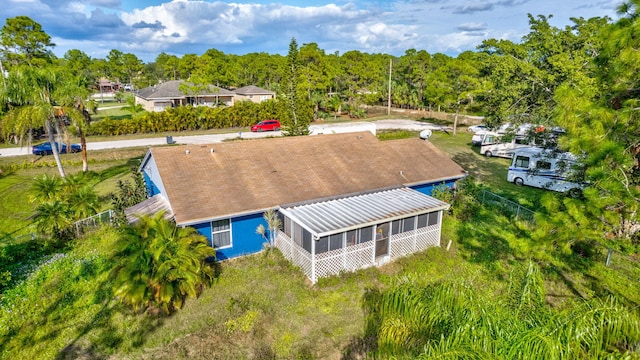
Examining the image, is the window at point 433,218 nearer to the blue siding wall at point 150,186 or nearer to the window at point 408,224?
the window at point 408,224

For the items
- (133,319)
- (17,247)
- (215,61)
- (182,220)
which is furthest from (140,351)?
(215,61)

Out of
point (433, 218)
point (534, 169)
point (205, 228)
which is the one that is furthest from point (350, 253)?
point (534, 169)

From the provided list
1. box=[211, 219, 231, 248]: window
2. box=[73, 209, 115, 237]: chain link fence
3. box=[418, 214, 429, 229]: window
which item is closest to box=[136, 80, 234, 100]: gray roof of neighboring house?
box=[73, 209, 115, 237]: chain link fence

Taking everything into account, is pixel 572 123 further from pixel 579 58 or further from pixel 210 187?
pixel 579 58

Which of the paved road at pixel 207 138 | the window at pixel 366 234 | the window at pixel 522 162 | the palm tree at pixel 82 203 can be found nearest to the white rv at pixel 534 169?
A: the window at pixel 522 162

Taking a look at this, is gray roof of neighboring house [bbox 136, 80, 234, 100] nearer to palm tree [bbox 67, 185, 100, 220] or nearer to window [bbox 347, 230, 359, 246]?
palm tree [bbox 67, 185, 100, 220]
